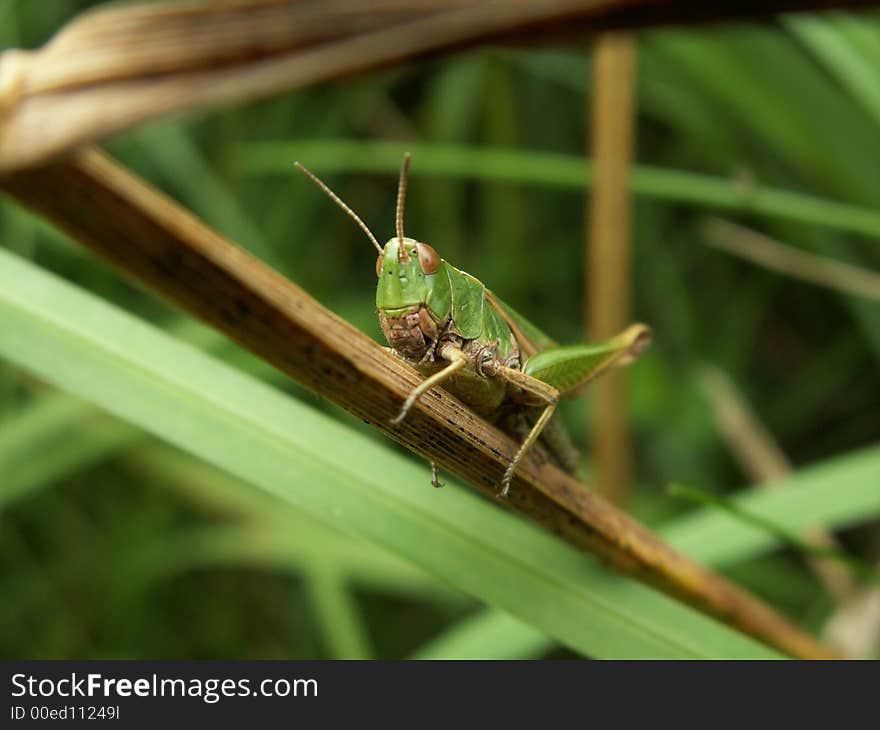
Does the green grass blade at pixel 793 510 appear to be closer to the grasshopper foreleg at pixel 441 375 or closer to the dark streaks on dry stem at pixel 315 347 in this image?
the dark streaks on dry stem at pixel 315 347

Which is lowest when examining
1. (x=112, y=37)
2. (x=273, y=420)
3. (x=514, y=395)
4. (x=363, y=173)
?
(x=112, y=37)

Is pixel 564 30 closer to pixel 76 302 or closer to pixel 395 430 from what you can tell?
pixel 395 430

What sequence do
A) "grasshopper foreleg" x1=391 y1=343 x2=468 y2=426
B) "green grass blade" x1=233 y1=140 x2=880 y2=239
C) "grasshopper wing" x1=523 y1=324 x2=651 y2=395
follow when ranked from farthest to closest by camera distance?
"green grass blade" x1=233 y1=140 x2=880 y2=239, "grasshopper wing" x1=523 y1=324 x2=651 y2=395, "grasshopper foreleg" x1=391 y1=343 x2=468 y2=426

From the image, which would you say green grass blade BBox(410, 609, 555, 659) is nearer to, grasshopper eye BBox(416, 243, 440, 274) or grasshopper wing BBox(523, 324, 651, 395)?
grasshopper wing BBox(523, 324, 651, 395)


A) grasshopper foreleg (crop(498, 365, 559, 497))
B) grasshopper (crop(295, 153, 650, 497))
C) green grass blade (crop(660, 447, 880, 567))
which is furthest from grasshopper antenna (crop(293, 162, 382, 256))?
green grass blade (crop(660, 447, 880, 567))

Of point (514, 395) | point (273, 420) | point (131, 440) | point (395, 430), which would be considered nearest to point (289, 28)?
point (395, 430)

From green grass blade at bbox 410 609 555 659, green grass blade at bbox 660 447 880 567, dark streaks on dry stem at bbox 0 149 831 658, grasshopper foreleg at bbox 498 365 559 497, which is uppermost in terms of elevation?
grasshopper foreleg at bbox 498 365 559 497

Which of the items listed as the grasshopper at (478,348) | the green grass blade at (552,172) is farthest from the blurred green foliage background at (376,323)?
the grasshopper at (478,348)
